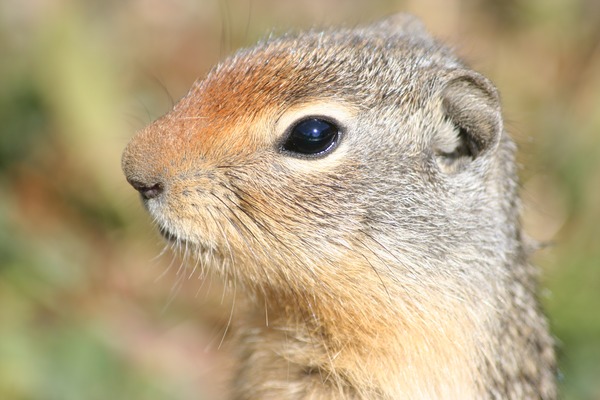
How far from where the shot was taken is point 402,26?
10.0ft

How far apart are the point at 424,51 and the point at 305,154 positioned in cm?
57

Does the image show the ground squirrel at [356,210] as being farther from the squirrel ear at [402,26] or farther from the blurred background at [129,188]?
the blurred background at [129,188]

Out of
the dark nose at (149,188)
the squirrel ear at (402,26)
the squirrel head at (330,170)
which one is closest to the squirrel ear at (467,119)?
the squirrel head at (330,170)

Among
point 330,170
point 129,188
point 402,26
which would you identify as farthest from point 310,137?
point 129,188

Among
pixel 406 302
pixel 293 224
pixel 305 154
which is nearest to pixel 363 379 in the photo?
pixel 406 302

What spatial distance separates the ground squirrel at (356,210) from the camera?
225 centimetres

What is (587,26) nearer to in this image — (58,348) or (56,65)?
(56,65)

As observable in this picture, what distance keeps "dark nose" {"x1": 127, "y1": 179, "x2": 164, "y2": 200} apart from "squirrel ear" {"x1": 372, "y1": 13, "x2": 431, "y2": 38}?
1013 millimetres

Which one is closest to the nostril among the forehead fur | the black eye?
the forehead fur

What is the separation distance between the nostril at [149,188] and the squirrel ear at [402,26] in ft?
3.32

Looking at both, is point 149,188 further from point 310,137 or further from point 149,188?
point 310,137

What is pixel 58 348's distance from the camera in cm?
363

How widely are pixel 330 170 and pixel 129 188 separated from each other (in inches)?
89.9

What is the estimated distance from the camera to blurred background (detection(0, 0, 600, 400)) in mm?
3648
